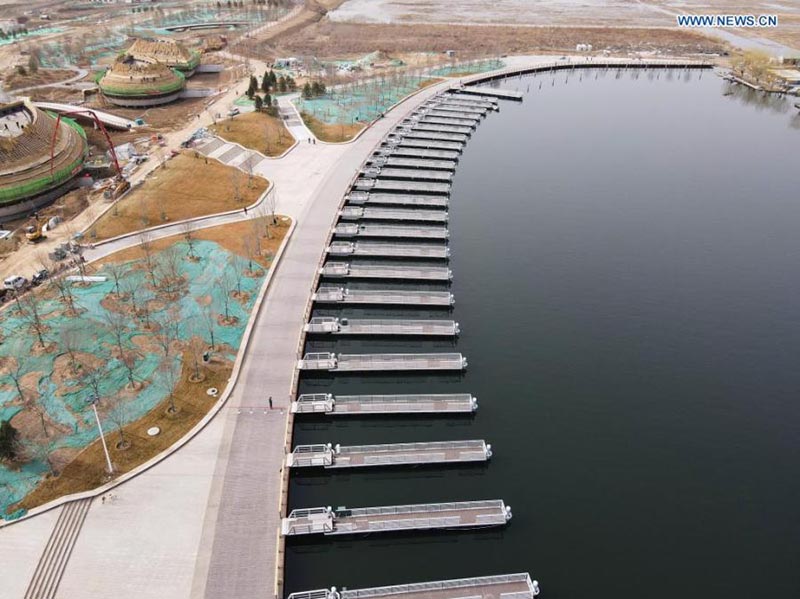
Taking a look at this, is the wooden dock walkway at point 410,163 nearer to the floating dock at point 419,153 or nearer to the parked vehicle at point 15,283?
the floating dock at point 419,153

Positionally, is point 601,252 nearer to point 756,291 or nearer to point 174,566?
point 756,291

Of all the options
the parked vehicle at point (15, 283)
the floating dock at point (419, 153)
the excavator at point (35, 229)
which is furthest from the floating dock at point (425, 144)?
the parked vehicle at point (15, 283)

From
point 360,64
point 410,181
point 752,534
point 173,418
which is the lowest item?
point 752,534

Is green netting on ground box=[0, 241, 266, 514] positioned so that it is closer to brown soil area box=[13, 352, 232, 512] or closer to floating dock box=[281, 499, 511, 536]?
→ brown soil area box=[13, 352, 232, 512]

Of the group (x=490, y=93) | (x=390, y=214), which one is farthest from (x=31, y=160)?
(x=490, y=93)

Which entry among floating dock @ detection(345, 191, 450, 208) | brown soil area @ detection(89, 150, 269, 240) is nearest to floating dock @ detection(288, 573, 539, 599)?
brown soil area @ detection(89, 150, 269, 240)

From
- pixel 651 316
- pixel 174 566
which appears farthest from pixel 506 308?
pixel 174 566
